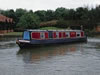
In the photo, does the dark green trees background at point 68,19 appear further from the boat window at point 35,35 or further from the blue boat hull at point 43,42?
the boat window at point 35,35

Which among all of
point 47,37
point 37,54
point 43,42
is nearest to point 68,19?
point 47,37

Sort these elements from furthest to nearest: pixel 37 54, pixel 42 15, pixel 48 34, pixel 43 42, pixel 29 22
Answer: pixel 42 15, pixel 29 22, pixel 48 34, pixel 43 42, pixel 37 54

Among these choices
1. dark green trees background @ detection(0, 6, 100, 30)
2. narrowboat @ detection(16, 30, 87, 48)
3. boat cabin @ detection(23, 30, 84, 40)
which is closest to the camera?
narrowboat @ detection(16, 30, 87, 48)

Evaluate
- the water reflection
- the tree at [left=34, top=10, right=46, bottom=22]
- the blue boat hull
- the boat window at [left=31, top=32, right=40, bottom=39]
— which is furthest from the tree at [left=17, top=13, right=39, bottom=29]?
the water reflection

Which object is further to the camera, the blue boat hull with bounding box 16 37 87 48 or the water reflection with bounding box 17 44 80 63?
the blue boat hull with bounding box 16 37 87 48

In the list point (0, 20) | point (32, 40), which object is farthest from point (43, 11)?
point (32, 40)

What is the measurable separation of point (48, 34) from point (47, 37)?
0.48m

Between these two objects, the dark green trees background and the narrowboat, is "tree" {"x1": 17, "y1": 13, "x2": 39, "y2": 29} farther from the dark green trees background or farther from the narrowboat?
the narrowboat

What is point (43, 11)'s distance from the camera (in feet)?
302

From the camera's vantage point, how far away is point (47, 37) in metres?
31.3

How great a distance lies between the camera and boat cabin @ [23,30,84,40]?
28.9 meters

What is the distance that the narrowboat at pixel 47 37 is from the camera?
27653 millimetres

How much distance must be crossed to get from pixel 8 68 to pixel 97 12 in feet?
185

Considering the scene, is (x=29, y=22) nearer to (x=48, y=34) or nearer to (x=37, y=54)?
(x=48, y=34)
